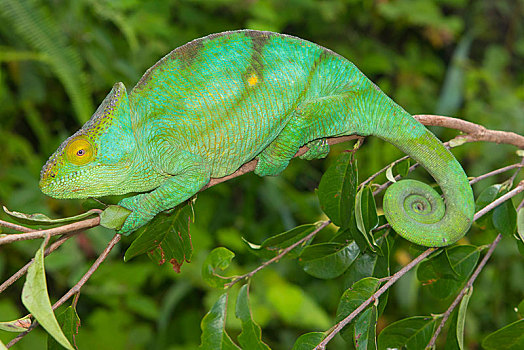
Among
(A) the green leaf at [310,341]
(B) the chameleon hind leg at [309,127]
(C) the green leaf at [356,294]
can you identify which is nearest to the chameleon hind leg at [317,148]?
(B) the chameleon hind leg at [309,127]

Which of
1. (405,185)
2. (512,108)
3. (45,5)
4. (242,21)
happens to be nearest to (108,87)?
(45,5)

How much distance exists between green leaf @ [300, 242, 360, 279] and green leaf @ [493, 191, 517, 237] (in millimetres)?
354

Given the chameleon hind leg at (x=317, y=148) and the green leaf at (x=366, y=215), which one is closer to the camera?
the green leaf at (x=366, y=215)

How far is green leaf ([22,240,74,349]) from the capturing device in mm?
835

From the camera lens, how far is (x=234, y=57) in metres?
1.19

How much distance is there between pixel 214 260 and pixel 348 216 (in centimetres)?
36

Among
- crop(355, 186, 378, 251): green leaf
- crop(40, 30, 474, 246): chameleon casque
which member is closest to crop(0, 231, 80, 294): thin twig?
crop(40, 30, 474, 246): chameleon casque

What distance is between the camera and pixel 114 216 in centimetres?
110

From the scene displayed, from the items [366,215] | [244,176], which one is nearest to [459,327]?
[366,215]

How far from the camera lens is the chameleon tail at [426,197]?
120 centimetres

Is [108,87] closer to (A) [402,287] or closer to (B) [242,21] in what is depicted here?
(B) [242,21]

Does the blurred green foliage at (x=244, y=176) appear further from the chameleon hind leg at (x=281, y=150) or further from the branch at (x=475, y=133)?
the chameleon hind leg at (x=281, y=150)

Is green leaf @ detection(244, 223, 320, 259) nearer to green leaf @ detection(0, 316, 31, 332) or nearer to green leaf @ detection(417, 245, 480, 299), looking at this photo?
green leaf @ detection(417, 245, 480, 299)

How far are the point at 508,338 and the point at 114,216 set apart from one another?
3.05 feet
